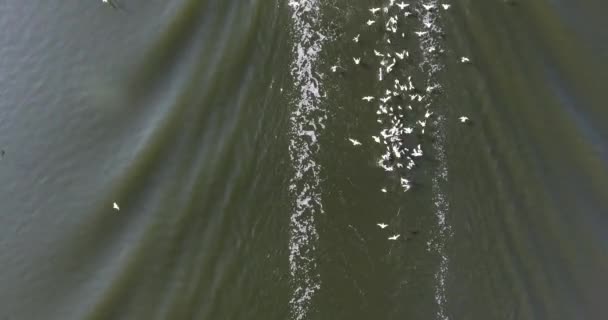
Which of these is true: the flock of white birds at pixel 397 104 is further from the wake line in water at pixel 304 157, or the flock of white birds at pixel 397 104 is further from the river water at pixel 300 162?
the wake line in water at pixel 304 157

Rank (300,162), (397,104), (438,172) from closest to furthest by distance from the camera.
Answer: (438,172), (300,162), (397,104)

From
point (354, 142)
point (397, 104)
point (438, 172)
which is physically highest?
point (397, 104)

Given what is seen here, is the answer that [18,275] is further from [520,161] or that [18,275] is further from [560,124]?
[560,124]

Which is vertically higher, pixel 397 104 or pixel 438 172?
pixel 397 104

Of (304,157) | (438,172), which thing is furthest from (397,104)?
(304,157)

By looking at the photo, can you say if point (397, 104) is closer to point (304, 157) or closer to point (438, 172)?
point (438, 172)

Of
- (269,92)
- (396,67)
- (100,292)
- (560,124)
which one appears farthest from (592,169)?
(100,292)

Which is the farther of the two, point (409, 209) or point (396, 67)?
point (396, 67)
